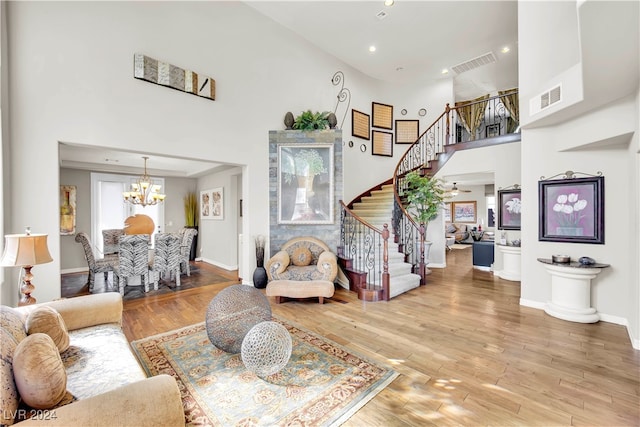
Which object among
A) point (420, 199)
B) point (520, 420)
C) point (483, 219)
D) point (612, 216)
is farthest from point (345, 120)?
point (483, 219)

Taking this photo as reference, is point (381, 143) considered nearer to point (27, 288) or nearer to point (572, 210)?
point (572, 210)

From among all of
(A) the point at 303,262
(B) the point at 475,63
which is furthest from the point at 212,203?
(B) the point at 475,63

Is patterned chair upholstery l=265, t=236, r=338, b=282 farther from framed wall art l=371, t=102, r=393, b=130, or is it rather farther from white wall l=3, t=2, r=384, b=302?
framed wall art l=371, t=102, r=393, b=130

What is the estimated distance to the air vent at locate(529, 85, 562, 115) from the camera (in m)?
3.33

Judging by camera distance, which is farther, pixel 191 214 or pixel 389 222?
pixel 191 214

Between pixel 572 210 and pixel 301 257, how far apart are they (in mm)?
4052

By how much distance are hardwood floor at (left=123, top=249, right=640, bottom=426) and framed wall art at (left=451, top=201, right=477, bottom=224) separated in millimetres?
9169

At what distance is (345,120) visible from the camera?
6.80 meters

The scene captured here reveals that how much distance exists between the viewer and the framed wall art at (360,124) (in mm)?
6962

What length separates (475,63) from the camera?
6.84m

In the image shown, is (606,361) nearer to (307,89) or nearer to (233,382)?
(233,382)

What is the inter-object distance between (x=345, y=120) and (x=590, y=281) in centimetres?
544

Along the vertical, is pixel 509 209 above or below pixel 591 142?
below

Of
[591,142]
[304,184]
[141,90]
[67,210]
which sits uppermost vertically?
[141,90]
